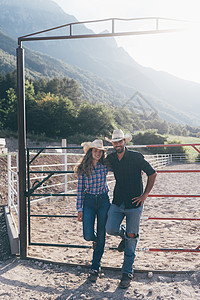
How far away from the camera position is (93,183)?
3438 mm

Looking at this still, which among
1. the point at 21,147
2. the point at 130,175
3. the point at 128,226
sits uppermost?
the point at 21,147

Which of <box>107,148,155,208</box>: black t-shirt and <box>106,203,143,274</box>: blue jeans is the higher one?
<box>107,148,155,208</box>: black t-shirt

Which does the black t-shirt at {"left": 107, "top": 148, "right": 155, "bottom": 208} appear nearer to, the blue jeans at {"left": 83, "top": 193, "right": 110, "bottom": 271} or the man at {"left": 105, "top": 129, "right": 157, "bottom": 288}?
the man at {"left": 105, "top": 129, "right": 157, "bottom": 288}

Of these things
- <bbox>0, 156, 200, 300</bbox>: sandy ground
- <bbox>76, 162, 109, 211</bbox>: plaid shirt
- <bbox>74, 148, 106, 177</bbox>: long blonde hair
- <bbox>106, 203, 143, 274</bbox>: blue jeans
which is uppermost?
<bbox>74, 148, 106, 177</bbox>: long blonde hair

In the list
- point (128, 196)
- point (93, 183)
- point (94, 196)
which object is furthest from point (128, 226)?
point (93, 183)

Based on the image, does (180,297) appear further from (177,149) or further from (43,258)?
(177,149)

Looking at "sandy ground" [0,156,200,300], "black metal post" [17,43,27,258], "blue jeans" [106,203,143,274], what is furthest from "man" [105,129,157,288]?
"black metal post" [17,43,27,258]

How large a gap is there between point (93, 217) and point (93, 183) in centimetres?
42

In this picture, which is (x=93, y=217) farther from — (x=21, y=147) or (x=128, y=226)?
(x=21, y=147)

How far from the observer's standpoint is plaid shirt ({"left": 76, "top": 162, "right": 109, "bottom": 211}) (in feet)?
11.3

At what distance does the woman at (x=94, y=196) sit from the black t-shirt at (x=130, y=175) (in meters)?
0.21

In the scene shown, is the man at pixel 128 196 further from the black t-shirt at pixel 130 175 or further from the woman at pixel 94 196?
the woman at pixel 94 196

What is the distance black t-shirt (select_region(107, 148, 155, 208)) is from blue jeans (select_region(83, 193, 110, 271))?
0.20m

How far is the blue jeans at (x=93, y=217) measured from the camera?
3385 millimetres
